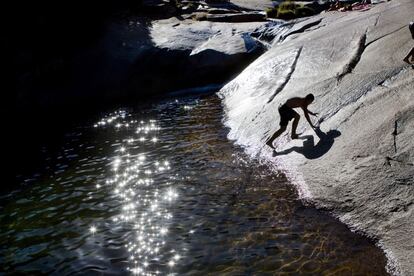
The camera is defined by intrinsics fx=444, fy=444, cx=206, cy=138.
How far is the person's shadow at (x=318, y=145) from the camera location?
1418 cm

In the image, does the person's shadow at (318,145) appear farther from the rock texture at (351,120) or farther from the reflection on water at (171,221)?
the reflection on water at (171,221)

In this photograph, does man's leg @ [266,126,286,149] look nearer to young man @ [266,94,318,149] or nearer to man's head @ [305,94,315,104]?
young man @ [266,94,318,149]

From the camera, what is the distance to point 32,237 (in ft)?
41.4

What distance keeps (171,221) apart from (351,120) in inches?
269

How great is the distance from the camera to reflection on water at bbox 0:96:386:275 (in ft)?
33.7

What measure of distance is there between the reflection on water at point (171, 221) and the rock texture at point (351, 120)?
24.7 inches

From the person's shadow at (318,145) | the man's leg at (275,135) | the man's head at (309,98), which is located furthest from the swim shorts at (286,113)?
the person's shadow at (318,145)

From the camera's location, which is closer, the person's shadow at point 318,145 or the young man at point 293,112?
the person's shadow at point 318,145

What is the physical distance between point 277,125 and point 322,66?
4.64m

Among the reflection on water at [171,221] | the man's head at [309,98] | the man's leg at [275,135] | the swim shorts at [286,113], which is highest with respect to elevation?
the man's head at [309,98]

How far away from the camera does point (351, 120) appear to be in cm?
1467

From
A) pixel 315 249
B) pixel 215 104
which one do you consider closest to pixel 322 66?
pixel 215 104

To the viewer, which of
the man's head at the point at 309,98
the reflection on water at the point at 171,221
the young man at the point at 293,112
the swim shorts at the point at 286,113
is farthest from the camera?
the swim shorts at the point at 286,113

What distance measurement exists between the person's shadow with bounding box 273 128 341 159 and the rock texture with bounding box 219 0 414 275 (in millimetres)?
45
